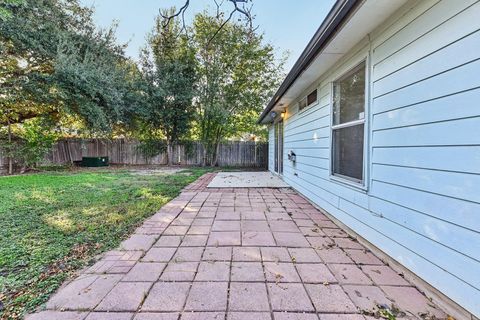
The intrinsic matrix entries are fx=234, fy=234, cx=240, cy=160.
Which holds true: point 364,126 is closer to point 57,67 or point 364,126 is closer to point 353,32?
point 353,32

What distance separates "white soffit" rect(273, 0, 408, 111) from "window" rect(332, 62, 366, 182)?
0.28 m

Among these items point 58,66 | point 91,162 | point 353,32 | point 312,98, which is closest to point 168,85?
point 58,66

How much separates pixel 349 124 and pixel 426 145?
48.8 inches

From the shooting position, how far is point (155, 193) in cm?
480

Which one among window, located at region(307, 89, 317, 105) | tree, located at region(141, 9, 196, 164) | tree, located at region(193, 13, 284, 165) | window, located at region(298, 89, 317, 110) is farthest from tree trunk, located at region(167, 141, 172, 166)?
window, located at region(307, 89, 317, 105)

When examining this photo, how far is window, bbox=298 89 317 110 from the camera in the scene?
4069 mm

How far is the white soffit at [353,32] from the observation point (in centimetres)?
185

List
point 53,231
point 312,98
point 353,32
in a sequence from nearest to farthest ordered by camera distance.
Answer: point 353,32
point 53,231
point 312,98

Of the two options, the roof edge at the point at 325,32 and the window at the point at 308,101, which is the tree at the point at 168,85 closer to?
the window at the point at 308,101

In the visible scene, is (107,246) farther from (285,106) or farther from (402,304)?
(285,106)

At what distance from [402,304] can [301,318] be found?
0.67 meters

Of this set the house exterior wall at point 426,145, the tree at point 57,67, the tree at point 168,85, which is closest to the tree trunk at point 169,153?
the tree at point 168,85

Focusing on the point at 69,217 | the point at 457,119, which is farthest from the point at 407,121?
the point at 69,217

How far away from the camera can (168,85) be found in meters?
10.9
